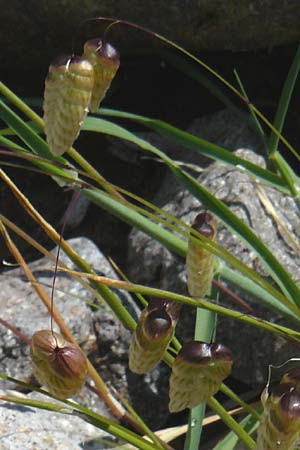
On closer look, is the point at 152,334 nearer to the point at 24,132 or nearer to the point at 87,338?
the point at 24,132

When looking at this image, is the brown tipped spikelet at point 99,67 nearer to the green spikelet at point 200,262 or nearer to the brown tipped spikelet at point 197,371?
the green spikelet at point 200,262

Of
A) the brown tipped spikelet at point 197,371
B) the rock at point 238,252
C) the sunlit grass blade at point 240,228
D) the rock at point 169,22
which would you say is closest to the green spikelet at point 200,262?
the sunlit grass blade at point 240,228

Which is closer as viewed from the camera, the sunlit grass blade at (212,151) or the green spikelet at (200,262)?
the green spikelet at (200,262)

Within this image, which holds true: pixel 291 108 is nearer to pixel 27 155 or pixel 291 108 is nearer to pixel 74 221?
pixel 74 221

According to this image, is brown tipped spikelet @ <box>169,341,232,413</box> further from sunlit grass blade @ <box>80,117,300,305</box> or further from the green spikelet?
sunlit grass blade @ <box>80,117,300,305</box>

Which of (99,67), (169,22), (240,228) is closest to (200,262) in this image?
(240,228)
